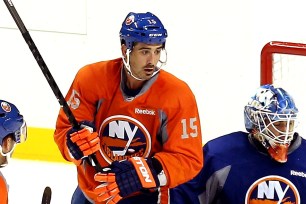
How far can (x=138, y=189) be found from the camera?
2771mm

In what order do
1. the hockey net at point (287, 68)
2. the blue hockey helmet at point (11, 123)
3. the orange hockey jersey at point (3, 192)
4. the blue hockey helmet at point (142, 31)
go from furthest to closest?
the hockey net at point (287, 68)
the blue hockey helmet at point (142, 31)
the blue hockey helmet at point (11, 123)
the orange hockey jersey at point (3, 192)

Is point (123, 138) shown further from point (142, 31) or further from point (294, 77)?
point (294, 77)

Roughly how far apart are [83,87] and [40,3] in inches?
79.6

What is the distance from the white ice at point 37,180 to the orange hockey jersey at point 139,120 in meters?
1.07

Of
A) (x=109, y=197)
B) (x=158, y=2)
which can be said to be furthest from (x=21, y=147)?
(x=109, y=197)

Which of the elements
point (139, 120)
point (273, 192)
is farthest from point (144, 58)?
point (273, 192)

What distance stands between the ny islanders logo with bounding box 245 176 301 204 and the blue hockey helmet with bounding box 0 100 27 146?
2.53 ft

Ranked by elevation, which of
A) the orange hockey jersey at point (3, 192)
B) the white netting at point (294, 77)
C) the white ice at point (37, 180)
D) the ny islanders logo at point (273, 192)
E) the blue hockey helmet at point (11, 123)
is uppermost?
the white netting at point (294, 77)

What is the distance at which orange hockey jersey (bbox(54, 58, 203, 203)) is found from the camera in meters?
2.83

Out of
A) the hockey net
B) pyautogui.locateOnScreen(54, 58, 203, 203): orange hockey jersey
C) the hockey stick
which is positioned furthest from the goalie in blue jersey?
the hockey net

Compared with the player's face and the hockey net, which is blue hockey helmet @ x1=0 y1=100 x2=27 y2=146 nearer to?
the player's face

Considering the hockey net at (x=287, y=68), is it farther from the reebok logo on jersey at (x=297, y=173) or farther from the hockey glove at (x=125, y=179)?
the hockey glove at (x=125, y=179)

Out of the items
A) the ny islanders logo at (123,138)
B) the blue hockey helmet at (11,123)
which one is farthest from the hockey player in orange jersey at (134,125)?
the blue hockey helmet at (11,123)

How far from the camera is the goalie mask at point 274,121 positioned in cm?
287
